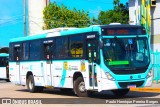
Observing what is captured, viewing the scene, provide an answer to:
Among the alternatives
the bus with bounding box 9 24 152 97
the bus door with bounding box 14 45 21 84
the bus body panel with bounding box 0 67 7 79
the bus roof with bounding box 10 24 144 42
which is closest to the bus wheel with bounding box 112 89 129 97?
the bus with bounding box 9 24 152 97

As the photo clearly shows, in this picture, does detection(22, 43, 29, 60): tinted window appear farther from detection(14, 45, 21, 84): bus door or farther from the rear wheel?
the rear wheel

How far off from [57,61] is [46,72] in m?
1.41

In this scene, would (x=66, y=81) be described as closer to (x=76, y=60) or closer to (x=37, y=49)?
(x=76, y=60)

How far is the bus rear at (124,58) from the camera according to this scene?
1748cm

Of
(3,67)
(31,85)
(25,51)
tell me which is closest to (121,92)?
(31,85)

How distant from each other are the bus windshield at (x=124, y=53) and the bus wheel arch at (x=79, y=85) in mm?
1965

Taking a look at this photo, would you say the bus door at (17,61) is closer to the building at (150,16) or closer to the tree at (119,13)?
the building at (150,16)

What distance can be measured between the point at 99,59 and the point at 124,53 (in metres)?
1.06

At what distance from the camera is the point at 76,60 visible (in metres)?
19.3

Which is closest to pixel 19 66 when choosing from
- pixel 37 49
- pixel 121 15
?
pixel 37 49

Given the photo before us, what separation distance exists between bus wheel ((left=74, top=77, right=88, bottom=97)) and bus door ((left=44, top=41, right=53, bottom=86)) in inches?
108

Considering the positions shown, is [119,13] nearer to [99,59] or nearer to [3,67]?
[3,67]

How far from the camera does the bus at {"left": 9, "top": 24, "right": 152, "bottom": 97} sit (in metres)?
17.6

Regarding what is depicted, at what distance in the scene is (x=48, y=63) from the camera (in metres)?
21.9
